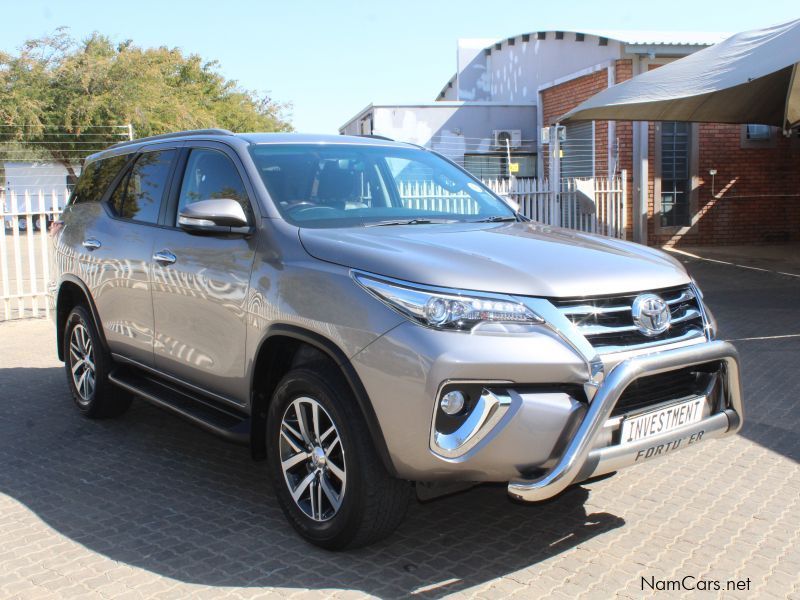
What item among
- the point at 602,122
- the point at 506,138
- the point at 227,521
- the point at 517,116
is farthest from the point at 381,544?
the point at 517,116

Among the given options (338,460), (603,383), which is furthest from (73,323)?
(603,383)

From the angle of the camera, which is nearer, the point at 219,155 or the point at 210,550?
the point at 210,550

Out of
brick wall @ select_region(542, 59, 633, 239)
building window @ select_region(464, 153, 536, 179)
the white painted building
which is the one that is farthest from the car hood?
building window @ select_region(464, 153, 536, 179)

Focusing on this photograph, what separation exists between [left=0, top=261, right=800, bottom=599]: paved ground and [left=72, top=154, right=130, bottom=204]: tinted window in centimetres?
173

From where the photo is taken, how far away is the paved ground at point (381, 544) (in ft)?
11.9

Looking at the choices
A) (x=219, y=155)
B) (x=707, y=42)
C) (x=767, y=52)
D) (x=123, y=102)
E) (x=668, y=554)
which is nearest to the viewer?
(x=668, y=554)

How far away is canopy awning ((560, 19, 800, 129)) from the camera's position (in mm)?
10508

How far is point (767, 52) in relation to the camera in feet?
34.6

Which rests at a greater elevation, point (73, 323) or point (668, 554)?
point (73, 323)

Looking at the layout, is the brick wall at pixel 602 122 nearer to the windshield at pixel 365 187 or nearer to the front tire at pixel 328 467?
the windshield at pixel 365 187

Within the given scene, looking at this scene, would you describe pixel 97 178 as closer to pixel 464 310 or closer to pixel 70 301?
pixel 70 301

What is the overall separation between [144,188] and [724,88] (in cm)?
789

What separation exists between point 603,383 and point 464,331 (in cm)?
59

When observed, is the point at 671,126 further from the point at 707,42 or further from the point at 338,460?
the point at 338,460
